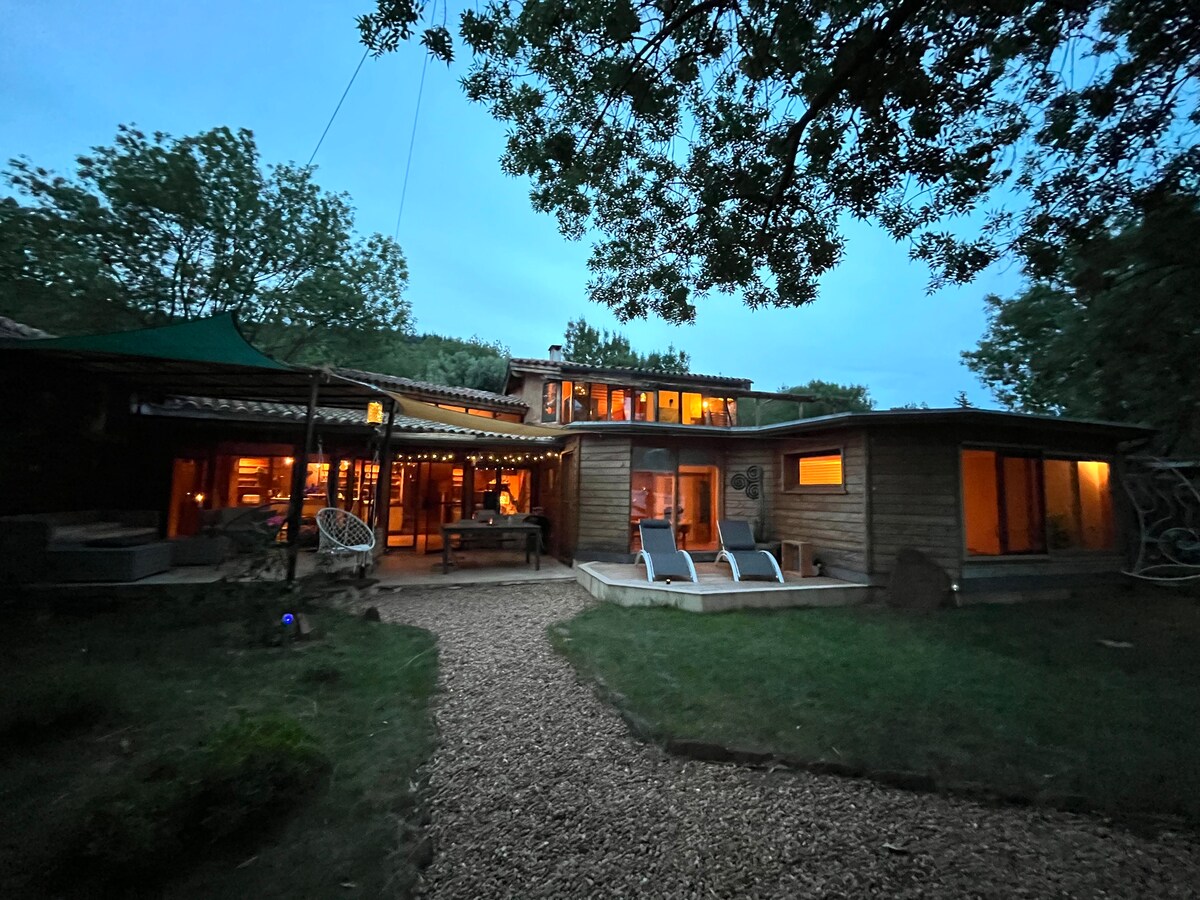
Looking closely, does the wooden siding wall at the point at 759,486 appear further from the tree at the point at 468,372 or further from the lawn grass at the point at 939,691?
the tree at the point at 468,372

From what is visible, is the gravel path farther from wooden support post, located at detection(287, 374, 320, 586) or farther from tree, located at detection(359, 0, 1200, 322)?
tree, located at detection(359, 0, 1200, 322)

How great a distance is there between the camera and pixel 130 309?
39.7 ft

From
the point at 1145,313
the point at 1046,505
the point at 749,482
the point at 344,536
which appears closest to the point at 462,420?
the point at 344,536

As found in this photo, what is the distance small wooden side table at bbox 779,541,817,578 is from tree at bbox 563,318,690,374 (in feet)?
70.5

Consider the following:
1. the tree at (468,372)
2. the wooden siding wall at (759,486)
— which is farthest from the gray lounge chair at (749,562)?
the tree at (468,372)

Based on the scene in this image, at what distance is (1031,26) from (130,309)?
17.4m

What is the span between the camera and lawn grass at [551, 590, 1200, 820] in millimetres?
2736

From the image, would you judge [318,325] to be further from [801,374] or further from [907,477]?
[801,374]

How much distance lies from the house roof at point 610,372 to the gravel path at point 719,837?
39.3ft

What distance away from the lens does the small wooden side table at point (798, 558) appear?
7746mm

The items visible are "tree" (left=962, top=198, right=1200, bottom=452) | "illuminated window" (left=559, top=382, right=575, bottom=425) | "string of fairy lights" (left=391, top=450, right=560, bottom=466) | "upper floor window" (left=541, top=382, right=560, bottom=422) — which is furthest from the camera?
"upper floor window" (left=541, top=382, right=560, bottom=422)

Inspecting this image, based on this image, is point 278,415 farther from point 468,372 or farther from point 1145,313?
point 468,372

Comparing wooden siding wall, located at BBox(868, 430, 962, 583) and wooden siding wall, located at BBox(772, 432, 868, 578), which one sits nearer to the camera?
wooden siding wall, located at BBox(868, 430, 962, 583)

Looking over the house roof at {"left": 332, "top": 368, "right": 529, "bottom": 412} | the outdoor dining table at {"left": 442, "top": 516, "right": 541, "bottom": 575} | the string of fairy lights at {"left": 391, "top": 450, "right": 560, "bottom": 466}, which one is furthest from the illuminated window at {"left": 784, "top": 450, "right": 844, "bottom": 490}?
the house roof at {"left": 332, "top": 368, "right": 529, "bottom": 412}
